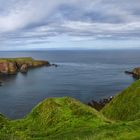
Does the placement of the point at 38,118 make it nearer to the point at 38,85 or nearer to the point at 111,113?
the point at 111,113

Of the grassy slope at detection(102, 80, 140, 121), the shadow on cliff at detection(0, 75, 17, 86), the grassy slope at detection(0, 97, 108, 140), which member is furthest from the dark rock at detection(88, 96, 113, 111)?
the shadow on cliff at detection(0, 75, 17, 86)

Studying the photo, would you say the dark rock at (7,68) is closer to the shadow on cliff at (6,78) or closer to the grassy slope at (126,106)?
the shadow on cliff at (6,78)

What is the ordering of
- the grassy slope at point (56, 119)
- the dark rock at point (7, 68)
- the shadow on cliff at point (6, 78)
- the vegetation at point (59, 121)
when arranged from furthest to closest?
the dark rock at point (7, 68) → the shadow on cliff at point (6, 78) → the grassy slope at point (56, 119) → the vegetation at point (59, 121)

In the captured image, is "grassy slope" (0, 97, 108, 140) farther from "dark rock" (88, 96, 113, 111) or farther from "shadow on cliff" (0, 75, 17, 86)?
"shadow on cliff" (0, 75, 17, 86)

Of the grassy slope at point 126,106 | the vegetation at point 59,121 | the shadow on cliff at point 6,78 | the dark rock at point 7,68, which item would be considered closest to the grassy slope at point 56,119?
the vegetation at point 59,121

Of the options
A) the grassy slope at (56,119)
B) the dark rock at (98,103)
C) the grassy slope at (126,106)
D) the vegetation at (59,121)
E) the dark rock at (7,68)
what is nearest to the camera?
the vegetation at (59,121)

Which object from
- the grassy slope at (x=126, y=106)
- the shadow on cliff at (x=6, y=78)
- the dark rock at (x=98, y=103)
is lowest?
the dark rock at (x=98, y=103)

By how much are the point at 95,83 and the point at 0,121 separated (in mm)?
107914

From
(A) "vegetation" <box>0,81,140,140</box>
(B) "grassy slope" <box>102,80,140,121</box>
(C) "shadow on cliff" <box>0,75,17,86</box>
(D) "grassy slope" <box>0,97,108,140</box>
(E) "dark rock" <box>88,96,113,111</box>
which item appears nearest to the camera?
(A) "vegetation" <box>0,81,140,140</box>

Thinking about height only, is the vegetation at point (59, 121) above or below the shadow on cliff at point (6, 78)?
above

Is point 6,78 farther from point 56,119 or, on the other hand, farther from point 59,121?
point 59,121

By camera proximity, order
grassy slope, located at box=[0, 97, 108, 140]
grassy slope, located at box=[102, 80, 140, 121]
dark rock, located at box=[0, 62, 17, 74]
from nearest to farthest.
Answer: grassy slope, located at box=[0, 97, 108, 140]
grassy slope, located at box=[102, 80, 140, 121]
dark rock, located at box=[0, 62, 17, 74]

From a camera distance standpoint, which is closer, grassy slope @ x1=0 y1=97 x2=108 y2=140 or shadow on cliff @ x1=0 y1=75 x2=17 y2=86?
grassy slope @ x1=0 y1=97 x2=108 y2=140

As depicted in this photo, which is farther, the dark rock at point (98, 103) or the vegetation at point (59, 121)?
the dark rock at point (98, 103)
